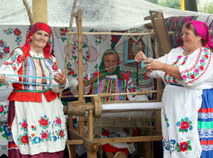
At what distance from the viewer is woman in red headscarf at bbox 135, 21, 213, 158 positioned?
109 inches

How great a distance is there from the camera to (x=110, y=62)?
→ 378 cm

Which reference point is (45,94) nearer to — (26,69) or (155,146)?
(26,69)

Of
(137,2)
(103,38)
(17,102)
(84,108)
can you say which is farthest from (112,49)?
(17,102)

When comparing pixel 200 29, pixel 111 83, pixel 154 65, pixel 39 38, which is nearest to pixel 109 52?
pixel 111 83

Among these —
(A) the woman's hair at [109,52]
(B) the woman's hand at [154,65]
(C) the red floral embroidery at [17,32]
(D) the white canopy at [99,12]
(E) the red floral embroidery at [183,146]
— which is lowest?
(E) the red floral embroidery at [183,146]

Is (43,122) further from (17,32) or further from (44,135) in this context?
(17,32)

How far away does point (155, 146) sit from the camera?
14.5ft

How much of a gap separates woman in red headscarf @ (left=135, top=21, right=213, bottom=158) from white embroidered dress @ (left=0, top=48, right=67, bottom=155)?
898mm

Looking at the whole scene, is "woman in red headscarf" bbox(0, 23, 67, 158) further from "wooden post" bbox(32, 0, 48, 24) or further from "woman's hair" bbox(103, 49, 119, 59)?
"woman's hair" bbox(103, 49, 119, 59)

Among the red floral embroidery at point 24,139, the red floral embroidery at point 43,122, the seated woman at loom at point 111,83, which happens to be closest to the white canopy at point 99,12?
the seated woman at loom at point 111,83

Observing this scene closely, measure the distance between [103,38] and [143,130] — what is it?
3.91 ft

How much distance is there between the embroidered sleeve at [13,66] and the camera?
2.83 meters

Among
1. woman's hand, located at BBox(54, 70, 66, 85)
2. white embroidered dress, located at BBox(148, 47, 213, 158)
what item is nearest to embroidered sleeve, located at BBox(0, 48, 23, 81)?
woman's hand, located at BBox(54, 70, 66, 85)

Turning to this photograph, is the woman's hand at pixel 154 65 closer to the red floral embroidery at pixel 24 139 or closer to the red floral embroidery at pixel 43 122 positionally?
the red floral embroidery at pixel 43 122
